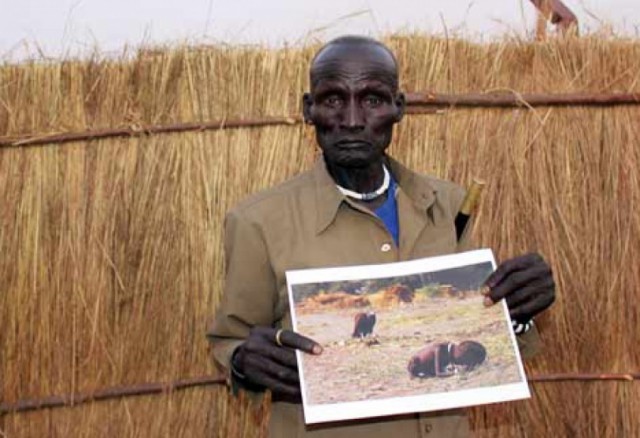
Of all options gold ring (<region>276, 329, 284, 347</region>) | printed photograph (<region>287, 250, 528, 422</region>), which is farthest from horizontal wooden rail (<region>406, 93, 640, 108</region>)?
gold ring (<region>276, 329, 284, 347</region>)

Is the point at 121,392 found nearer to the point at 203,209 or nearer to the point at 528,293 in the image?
the point at 203,209

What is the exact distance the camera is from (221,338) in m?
2.10

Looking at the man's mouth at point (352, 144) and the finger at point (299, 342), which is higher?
the man's mouth at point (352, 144)

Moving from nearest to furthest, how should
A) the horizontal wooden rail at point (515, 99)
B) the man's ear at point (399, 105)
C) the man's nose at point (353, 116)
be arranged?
the man's nose at point (353, 116), the man's ear at point (399, 105), the horizontal wooden rail at point (515, 99)

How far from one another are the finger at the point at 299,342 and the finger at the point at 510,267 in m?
0.32

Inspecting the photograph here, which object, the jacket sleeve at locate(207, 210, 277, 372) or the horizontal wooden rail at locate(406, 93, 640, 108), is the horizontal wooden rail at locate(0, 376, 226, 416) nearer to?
the horizontal wooden rail at locate(406, 93, 640, 108)

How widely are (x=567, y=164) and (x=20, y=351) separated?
6.25ft

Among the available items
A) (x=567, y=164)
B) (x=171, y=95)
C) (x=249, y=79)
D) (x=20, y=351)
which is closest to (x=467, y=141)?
(x=567, y=164)

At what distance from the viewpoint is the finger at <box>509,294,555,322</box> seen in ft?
6.30

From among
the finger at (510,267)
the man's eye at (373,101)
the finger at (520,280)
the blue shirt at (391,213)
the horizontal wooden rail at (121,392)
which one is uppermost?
the man's eye at (373,101)

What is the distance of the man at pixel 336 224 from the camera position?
6.57 ft

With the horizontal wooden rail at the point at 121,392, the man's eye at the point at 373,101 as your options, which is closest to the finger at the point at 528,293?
the man's eye at the point at 373,101

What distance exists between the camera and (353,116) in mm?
1988

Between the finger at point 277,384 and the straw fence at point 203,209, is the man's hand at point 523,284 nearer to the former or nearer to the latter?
the finger at point 277,384
